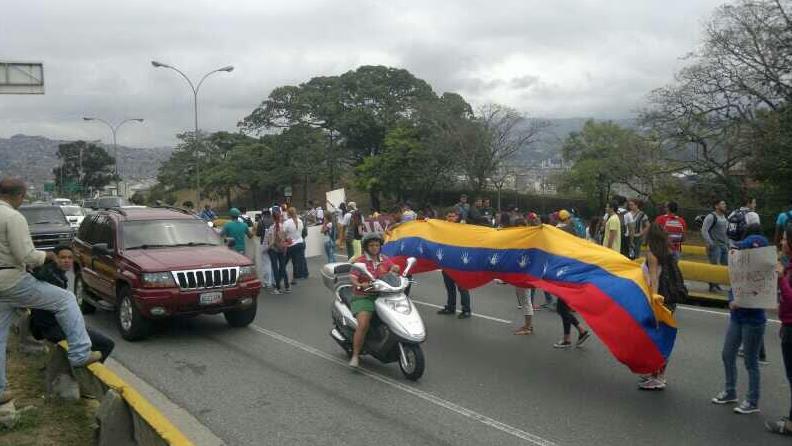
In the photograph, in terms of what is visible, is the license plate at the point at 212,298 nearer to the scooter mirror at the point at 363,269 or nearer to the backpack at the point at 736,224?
the scooter mirror at the point at 363,269

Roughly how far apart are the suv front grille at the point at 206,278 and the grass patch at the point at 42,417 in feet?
7.28

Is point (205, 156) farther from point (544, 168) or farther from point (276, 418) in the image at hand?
point (276, 418)

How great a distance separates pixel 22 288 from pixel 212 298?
154 inches

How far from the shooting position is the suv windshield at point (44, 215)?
21703 mm

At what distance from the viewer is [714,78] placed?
3519cm

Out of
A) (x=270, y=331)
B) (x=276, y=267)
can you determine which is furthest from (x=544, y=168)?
(x=270, y=331)

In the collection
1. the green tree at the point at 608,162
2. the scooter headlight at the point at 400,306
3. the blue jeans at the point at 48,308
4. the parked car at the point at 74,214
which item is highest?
the green tree at the point at 608,162

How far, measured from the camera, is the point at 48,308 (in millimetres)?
6070

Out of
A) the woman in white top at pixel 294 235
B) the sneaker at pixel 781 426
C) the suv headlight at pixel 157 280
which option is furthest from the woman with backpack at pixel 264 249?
the sneaker at pixel 781 426

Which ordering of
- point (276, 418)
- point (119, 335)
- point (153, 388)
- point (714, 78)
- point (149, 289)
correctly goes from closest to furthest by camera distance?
point (276, 418) → point (153, 388) → point (149, 289) → point (119, 335) → point (714, 78)

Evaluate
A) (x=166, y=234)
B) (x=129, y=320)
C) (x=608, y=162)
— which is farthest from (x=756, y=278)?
(x=608, y=162)

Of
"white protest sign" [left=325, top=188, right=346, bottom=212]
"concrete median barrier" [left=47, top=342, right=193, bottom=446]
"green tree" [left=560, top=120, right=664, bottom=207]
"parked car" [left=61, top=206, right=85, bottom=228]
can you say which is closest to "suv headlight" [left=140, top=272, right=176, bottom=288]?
"concrete median barrier" [left=47, top=342, right=193, bottom=446]

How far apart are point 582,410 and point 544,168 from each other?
59.6m

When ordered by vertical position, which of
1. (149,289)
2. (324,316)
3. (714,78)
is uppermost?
(714,78)
